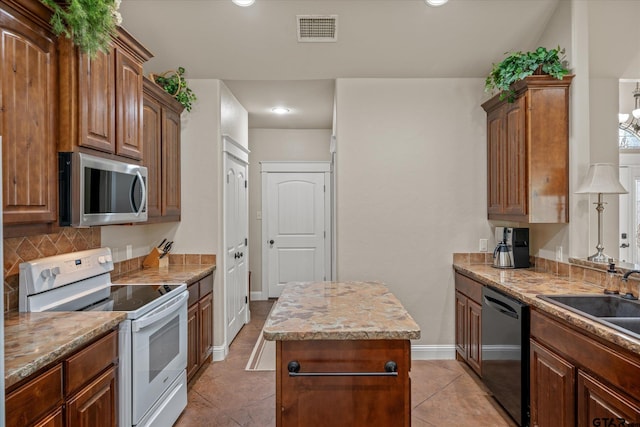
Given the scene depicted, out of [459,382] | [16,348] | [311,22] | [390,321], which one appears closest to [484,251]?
[459,382]

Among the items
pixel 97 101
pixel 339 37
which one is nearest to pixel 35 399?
pixel 97 101

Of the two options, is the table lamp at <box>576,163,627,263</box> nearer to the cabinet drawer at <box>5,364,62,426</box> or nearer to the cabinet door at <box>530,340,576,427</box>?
the cabinet door at <box>530,340,576,427</box>

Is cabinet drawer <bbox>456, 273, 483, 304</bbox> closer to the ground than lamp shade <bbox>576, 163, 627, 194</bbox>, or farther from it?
closer to the ground

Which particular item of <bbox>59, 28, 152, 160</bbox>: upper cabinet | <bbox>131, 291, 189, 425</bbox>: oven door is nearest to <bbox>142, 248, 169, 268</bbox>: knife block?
<bbox>131, 291, 189, 425</bbox>: oven door

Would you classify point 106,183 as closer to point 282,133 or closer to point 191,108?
point 191,108

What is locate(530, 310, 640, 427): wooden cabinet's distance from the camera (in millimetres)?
1593

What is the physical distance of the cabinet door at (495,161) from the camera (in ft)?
10.9

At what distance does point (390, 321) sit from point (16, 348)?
154 cm

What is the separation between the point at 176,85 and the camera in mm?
3355

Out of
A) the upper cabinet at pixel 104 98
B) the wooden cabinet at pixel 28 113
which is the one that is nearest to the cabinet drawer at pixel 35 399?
the wooden cabinet at pixel 28 113

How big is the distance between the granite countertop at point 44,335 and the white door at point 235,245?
1.90 metres

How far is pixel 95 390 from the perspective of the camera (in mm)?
1718

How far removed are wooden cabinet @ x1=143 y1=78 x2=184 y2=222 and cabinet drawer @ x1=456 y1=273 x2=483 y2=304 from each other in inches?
106

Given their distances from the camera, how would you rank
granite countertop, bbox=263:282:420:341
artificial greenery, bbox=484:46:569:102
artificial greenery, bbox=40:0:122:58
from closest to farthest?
granite countertop, bbox=263:282:420:341
artificial greenery, bbox=40:0:122:58
artificial greenery, bbox=484:46:569:102
